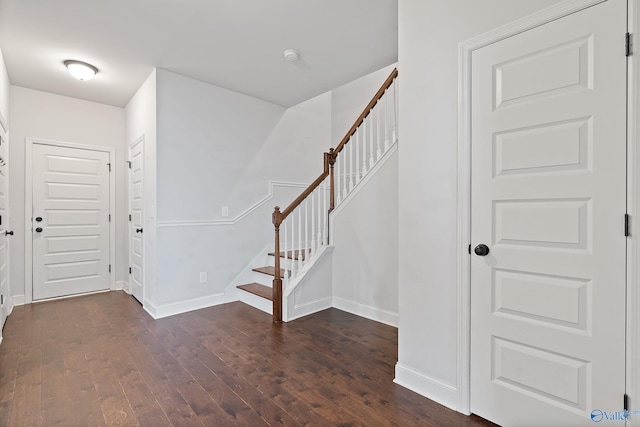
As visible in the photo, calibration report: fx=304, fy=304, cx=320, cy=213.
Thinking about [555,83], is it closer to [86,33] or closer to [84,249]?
[86,33]

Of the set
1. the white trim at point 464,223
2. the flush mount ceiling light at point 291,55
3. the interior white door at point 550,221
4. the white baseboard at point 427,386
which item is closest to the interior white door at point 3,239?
the flush mount ceiling light at point 291,55

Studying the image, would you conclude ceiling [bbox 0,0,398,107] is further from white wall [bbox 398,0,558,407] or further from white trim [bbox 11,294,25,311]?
white trim [bbox 11,294,25,311]

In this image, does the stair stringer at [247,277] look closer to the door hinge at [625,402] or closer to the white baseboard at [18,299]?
the white baseboard at [18,299]

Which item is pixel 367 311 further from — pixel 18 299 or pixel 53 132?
pixel 53 132

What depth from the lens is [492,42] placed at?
166 centimetres

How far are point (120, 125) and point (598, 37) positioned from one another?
533cm

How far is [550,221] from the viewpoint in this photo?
149cm

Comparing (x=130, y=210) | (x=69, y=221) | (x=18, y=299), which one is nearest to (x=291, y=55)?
(x=130, y=210)

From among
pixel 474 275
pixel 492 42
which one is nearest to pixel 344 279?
pixel 474 275

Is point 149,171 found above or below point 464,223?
above

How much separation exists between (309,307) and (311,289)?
202 mm

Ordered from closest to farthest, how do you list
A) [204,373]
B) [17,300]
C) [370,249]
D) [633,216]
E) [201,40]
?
[633,216], [204,373], [201,40], [370,249], [17,300]

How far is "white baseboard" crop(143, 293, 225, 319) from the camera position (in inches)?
134

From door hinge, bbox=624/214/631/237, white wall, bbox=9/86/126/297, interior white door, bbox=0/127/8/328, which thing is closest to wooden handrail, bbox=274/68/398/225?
door hinge, bbox=624/214/631/237
